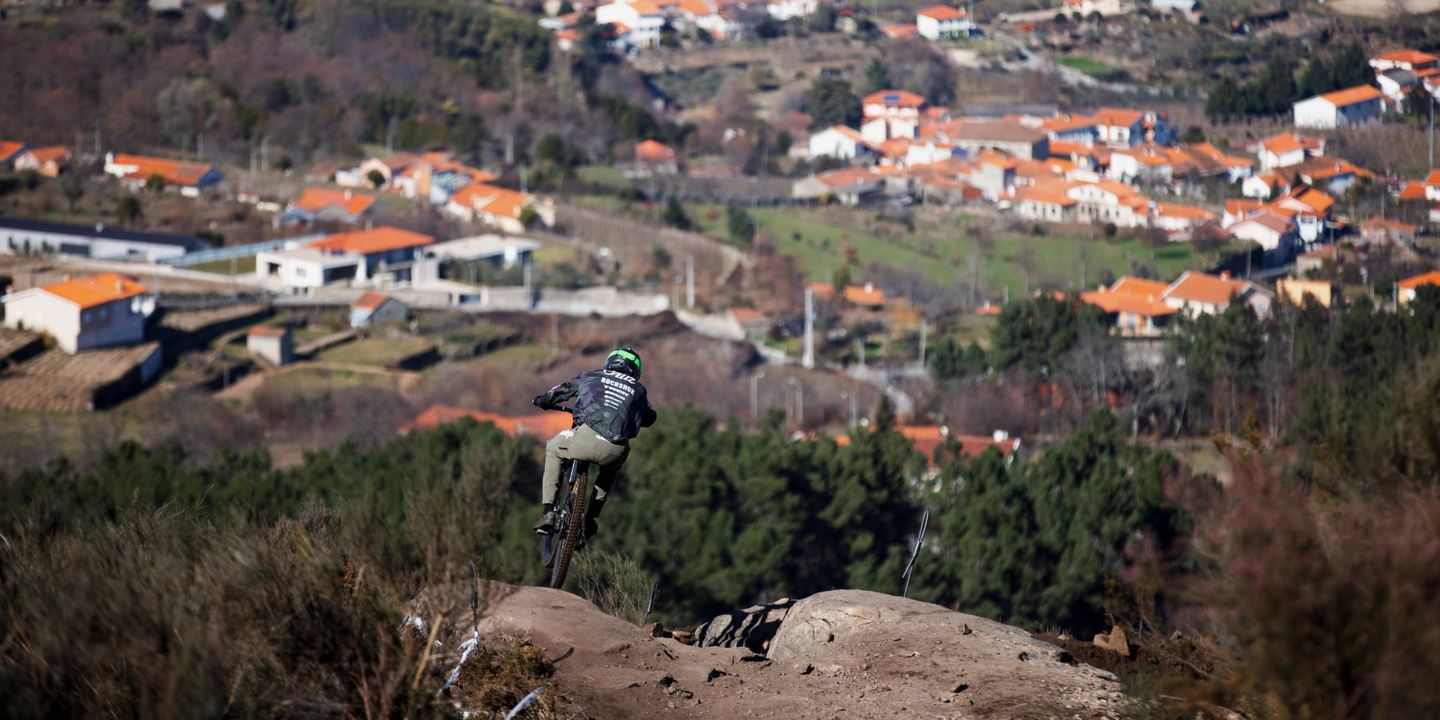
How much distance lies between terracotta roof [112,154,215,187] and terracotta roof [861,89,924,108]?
31877 mm

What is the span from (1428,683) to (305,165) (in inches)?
2638

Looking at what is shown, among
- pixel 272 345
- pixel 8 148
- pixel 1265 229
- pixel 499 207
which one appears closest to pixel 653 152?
pixel 499 207

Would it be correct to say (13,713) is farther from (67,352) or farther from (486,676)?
(67,352)

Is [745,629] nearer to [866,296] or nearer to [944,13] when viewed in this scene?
[866,296]

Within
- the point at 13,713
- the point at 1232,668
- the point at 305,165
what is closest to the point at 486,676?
the point at 13,713

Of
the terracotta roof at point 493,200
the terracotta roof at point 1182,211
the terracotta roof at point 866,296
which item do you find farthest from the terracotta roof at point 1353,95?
the terracotta roof at point 493,200

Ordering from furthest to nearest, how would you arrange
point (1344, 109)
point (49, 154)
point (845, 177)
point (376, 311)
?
point (845, 177)
point (49, 154)
point (1344, 109)
point (376, 311)

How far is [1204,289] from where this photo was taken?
47.6 meters

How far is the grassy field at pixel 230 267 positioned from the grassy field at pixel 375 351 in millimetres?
7913

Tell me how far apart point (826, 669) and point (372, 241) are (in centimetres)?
4726

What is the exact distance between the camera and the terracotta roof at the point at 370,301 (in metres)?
47.9

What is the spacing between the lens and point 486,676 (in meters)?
7.39

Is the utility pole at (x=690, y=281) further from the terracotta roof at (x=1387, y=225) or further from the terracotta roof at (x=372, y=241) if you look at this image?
the terracotta roof at (x=1387, y=225)

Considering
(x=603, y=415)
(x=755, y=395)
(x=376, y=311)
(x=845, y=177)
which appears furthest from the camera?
(x=845, y=177)
